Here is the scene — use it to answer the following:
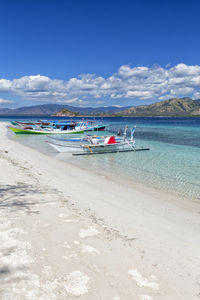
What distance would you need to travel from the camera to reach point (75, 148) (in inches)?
884

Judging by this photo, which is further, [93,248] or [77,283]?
[93,248]

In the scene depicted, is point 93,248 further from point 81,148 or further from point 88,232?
point 81,148

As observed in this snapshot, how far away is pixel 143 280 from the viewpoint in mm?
3746

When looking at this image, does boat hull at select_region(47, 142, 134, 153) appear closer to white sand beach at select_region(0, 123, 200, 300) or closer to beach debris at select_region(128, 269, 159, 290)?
white sand beach at select_region(0, 123, 200, 300)

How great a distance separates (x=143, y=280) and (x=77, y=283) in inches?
43.9

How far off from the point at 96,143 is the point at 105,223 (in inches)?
693

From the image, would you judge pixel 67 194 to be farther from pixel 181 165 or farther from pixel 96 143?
pixel 96 143

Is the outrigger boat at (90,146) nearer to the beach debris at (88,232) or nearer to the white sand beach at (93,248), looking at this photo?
the white sand beach at (93,248)

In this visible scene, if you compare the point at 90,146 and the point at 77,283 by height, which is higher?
the point at 90,146

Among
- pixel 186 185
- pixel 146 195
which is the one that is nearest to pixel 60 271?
pixel 146 195

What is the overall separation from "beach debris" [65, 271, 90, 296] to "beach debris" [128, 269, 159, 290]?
808 millimetres

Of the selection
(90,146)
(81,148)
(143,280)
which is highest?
(90,146)

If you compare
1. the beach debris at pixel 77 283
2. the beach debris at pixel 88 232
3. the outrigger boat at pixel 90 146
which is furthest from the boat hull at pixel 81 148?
the beach debris at pixel 77 283

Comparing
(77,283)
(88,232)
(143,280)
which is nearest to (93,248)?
(88,232)
